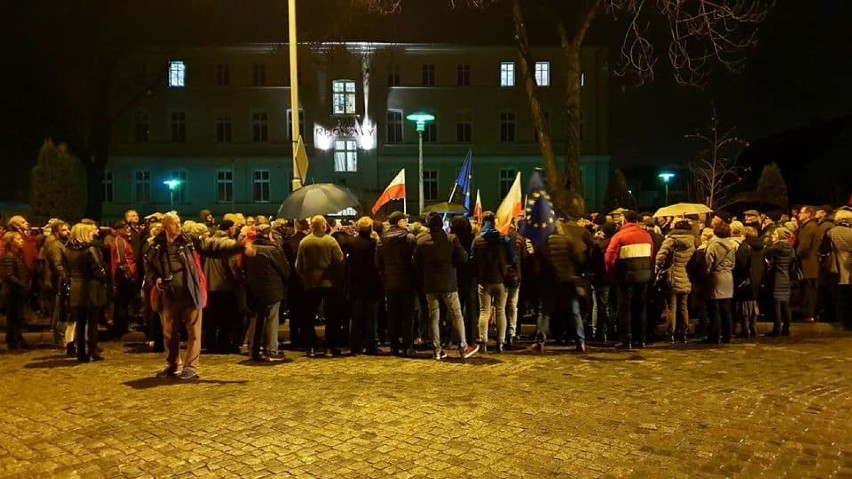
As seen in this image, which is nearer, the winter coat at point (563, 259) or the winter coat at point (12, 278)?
the winter coat at point (563, 259)

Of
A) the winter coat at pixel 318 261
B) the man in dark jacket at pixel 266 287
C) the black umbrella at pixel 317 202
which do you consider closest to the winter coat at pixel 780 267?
the black umbrella at pixel 317 202

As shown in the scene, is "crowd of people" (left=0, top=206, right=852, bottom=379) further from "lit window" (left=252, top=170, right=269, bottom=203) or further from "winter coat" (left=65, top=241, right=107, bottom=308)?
"lit window" (left=252, top=170, right=269, bottom=203)

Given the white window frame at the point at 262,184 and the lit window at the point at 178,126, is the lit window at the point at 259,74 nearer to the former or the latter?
the lit window at the point at 178,126

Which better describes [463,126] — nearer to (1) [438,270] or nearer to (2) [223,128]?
(2) [223,128]

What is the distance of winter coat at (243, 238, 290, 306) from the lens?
9992 mm

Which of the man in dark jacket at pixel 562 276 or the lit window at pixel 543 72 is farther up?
the lit window at pixel 543 72

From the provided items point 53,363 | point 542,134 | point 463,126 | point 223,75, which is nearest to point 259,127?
point 223,75

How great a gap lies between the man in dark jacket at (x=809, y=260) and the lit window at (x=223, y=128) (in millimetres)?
42817

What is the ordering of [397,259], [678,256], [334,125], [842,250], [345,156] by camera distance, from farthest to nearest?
[345,156], [334,125], [842,250], [678,256], [397,259]

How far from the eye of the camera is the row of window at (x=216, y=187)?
4956 centimetres

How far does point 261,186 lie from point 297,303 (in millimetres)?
40139

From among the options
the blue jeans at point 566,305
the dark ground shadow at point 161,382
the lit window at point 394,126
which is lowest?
the dark ground shadow at point 161,382

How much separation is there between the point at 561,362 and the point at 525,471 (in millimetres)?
4344

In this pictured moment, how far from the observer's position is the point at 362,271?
10.5 meters
